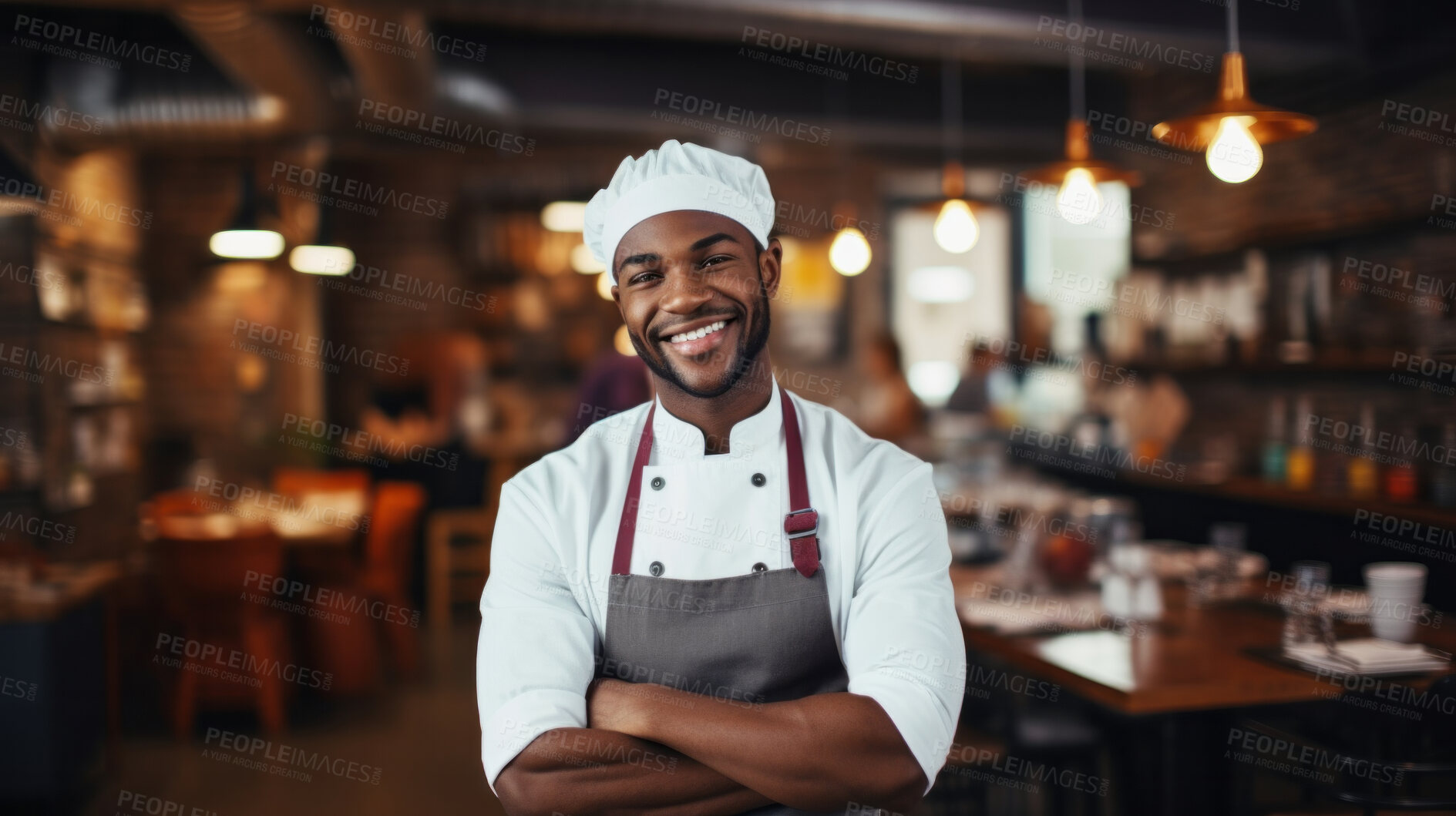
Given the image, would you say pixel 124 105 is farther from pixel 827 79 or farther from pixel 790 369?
pixel 790 369

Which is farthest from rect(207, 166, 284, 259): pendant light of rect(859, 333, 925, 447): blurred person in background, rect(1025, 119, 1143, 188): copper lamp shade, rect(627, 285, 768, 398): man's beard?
rect(627, 285, 768, 398): man's beard

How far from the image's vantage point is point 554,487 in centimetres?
161

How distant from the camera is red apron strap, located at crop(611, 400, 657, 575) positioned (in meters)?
1.58

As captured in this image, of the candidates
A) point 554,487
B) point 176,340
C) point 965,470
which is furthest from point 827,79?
point 554,487

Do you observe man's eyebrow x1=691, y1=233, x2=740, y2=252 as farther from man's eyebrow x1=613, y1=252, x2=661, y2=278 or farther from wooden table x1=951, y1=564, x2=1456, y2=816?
wooden table x1=951, y1=564, x2=1456, y2=816

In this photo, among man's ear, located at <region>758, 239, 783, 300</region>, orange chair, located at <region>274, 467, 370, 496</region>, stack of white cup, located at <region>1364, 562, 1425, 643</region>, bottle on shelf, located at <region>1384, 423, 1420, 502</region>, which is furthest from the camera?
orange chair, located at <region>274, 467, 370, 496</region>

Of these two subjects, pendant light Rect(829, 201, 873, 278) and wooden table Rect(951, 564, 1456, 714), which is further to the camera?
pendant light Rect(829, 201, 873, 278)

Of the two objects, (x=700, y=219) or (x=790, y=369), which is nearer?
(x=700, y=219)

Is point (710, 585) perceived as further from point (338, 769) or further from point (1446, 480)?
point (1446, 480)

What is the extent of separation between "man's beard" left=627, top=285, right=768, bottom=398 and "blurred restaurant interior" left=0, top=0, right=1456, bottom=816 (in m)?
1.45

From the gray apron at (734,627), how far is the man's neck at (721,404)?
0.18 m

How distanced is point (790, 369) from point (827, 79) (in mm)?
2631

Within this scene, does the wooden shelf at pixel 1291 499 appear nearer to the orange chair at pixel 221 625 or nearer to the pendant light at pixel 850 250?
the pendant light at pixel 850 250

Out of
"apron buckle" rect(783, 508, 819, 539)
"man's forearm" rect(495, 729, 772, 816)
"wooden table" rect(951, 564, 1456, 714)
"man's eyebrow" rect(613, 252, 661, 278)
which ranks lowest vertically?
"wooden table" rect(951, 564, 1456, 714)
